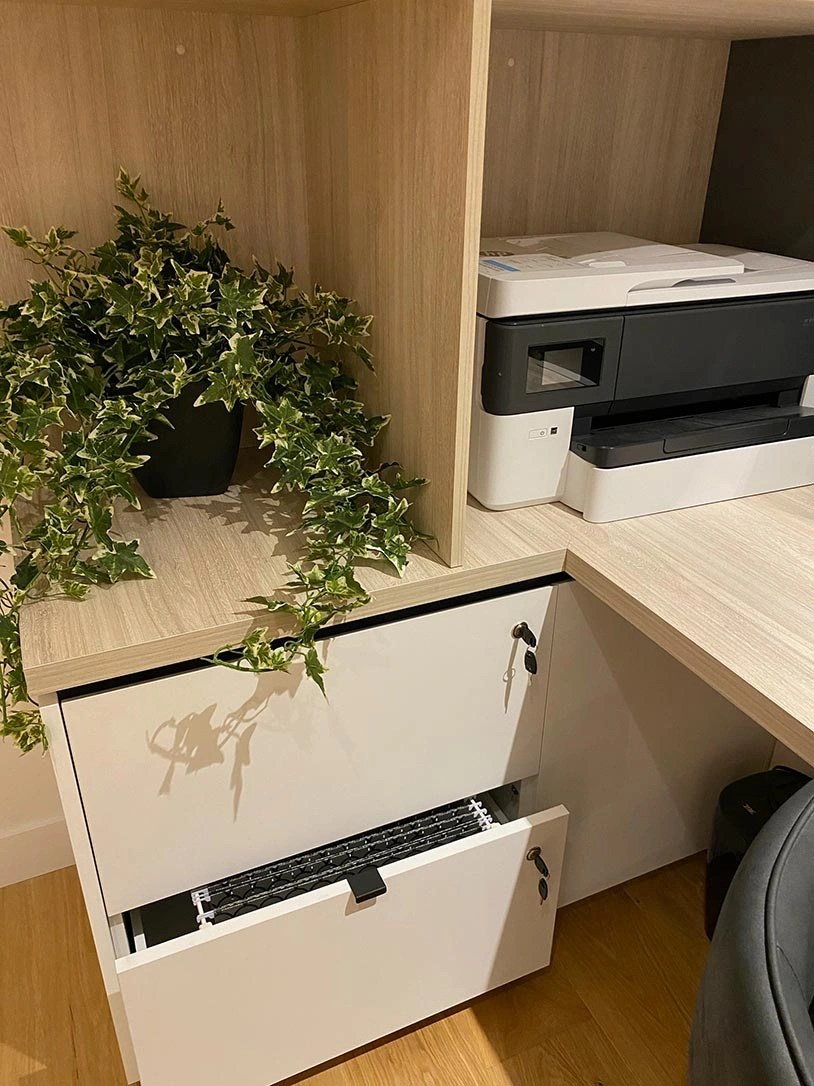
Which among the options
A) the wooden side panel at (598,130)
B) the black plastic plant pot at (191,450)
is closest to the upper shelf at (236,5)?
the wooden side panel at (598,130)

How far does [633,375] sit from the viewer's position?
113 centimetres

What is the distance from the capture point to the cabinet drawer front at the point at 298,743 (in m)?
0.94

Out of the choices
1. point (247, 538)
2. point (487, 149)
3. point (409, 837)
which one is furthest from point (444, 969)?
point (487, 149)

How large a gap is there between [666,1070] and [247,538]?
0.96m

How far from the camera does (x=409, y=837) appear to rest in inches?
47.6

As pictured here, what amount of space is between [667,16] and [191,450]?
79 cm

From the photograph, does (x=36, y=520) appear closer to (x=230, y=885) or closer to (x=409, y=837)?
(x=230, y=885)

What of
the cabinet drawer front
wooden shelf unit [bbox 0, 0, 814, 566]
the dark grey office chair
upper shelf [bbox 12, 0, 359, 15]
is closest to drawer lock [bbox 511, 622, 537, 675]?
the cabinet drawer front

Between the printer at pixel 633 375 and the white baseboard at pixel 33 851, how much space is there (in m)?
0.98

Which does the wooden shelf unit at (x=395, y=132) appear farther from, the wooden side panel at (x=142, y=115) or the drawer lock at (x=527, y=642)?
the drawer lock at (x=527, y=642)

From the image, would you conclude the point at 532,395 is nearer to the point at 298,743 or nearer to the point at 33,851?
the point at 298,743

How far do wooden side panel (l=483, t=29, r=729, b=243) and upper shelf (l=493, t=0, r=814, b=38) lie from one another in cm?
6

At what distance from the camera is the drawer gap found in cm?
112

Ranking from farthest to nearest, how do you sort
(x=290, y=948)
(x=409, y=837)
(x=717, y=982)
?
(x=409, y=837) < (x=290, y=948) < (x=717, y=982)
